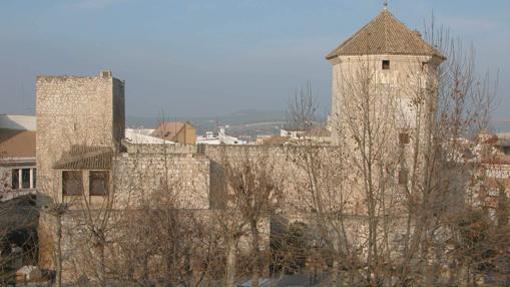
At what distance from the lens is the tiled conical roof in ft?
74.8

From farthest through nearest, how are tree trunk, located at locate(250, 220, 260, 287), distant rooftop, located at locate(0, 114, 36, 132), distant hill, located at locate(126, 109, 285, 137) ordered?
1. distant hill, located at locate(126, 109, 285, 137)
2. distant rooftop, located at locate(0, 114, 36, 132)
3. tree trunk, located at locate(250, 220, 260, 287)

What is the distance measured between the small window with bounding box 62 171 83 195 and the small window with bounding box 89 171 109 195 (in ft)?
1.67

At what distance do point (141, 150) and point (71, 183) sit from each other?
3.11 metres

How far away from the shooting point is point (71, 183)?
24.4 metres

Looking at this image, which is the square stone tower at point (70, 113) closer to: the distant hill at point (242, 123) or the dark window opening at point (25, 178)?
the dark window opening at point (25, 178)

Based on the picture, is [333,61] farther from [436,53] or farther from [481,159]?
[481,159]

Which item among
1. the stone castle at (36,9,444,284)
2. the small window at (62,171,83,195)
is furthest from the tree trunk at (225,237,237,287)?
the small window at (62,171,83,195)

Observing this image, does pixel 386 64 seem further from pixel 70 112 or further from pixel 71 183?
pixel 70 112

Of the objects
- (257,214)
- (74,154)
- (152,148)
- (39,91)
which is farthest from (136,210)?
(39,91)

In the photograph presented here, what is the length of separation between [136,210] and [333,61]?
10.3 m

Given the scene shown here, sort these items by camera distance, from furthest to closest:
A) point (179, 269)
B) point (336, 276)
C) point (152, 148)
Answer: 1. point (152, 148)
2. point (179, 269)
3. point (336, 276)

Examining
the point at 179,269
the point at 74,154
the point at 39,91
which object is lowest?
the point at 179,269

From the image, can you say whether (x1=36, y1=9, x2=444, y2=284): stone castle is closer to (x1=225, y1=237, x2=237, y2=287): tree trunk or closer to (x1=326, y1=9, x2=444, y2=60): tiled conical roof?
(x1=326, y1=9, x2=444, y2=60): tiled conical roof

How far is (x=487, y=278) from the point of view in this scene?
13891 mm
